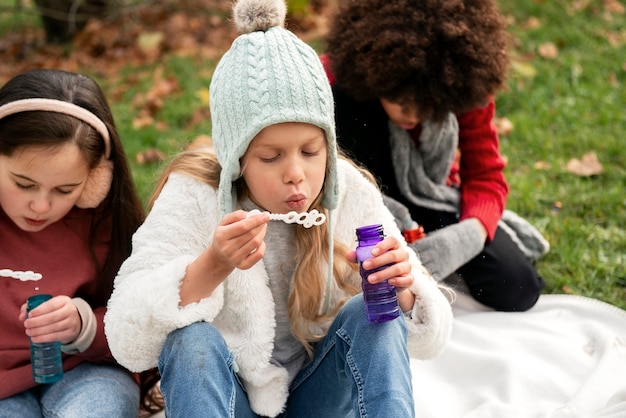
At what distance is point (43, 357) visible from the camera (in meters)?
2.14

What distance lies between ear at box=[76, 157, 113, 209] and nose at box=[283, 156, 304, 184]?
0.65 meters

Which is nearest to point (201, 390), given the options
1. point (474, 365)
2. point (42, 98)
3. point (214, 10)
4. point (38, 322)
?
point (38, 322)

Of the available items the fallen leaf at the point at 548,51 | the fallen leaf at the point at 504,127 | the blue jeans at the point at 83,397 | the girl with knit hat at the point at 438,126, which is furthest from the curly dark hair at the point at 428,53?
the fallen leaf at the point at 548,51

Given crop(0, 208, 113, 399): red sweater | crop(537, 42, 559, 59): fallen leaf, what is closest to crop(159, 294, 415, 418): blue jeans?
crop(0, 208, 113, 399): red sweater

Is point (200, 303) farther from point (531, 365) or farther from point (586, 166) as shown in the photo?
point (586, 166)

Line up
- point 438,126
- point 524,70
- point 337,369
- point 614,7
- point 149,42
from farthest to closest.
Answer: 1. point 149,42
2. point 614,7
3. point 524,70
4. point 438,126
5. point 337,369

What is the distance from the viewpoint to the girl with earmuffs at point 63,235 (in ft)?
7.13

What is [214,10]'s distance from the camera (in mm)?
6352

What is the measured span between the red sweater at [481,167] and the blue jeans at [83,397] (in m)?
1.27

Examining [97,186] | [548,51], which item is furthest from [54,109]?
[548,51]

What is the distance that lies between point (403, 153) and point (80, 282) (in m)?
1.26

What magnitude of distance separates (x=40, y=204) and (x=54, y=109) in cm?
27

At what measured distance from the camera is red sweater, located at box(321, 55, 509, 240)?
10.0 ft

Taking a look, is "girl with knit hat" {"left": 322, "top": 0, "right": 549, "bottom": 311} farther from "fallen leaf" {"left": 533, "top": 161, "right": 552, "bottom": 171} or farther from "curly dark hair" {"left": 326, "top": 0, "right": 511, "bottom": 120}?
"fallen leaf" {"left": 533, "top": 161, "right": 552, "bottom": 171}
